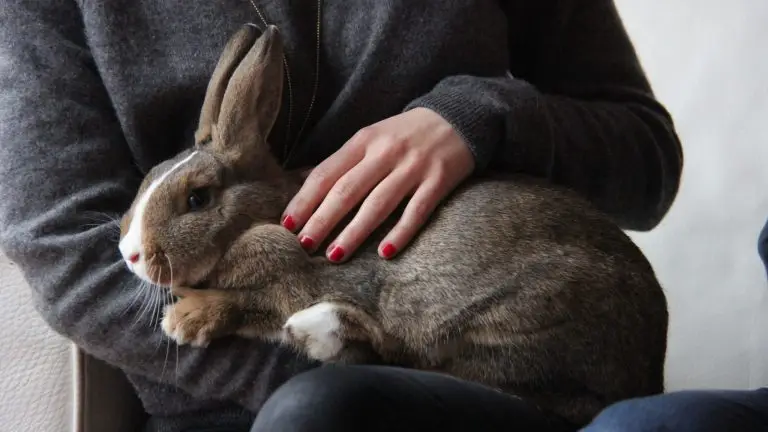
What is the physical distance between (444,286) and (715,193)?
41.9 inches

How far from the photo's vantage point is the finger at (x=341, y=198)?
862 millimetres

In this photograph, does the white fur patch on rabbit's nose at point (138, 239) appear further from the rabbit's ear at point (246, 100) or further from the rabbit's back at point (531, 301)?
the rabbit's back at point (531, 301)

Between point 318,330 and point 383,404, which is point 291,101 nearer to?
point 318,330

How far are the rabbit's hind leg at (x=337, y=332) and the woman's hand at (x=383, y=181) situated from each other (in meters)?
0.06

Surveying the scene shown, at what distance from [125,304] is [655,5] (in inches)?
52.5

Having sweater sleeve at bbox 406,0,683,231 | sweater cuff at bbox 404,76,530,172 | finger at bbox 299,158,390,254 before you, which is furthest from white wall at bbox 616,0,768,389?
finger at bbox 299,158,390,254

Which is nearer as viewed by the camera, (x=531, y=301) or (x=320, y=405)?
(x=320, y=405)

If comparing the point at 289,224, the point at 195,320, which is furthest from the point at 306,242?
the point at 195,320

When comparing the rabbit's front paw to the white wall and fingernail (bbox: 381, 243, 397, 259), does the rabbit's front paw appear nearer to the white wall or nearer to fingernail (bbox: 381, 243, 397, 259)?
fingernail (bbox: 381, 243, 397, 259)

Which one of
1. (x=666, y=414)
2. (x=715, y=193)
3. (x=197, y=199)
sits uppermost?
(x=666, y=414)

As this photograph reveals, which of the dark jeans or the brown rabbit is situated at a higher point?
the dark jeans

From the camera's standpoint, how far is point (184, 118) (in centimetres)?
103

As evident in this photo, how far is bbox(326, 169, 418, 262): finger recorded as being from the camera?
2.78 ft

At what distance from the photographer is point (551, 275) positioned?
2.58 ft
